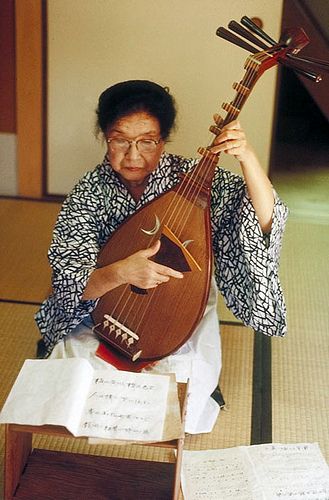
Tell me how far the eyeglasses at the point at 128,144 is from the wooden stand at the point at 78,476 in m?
0.73

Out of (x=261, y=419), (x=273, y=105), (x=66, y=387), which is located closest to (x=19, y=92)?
(x=273, y=105)

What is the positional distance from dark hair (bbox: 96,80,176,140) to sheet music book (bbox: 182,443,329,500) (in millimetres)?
900

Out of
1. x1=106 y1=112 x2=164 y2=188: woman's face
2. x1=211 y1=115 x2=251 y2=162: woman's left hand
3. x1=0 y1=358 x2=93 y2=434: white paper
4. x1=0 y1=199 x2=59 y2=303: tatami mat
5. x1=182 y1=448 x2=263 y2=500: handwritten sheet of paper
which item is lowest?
x1=0 y1=199 x2=59 y2=303: tatami mat

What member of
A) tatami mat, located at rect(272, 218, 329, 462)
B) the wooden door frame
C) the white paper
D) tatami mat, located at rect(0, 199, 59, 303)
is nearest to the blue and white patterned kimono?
tatami mat, located at rect(272, 218, 329, 462)

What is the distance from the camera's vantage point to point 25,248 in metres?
3.48

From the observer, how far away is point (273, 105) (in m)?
3.83

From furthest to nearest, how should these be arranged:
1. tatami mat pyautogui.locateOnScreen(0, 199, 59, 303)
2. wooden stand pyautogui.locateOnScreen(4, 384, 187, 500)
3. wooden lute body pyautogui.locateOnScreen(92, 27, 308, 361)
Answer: tatami mat pyautogui.locateOnScreen(0, 199, 59, 303), wooden lute body pyautogui.locateOnScreen(92, 27, 308, 361), wooden stand pyautogui.locateOnScreen(4, 384, 187, 500)

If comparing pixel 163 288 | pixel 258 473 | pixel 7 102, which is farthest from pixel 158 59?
pixel 258 473

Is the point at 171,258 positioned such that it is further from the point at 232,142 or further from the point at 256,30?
the point at 256,30

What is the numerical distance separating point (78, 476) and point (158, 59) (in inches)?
92.9

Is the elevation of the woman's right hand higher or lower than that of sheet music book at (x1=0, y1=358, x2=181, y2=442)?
higher

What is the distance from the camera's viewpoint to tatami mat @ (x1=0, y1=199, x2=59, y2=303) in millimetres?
3109

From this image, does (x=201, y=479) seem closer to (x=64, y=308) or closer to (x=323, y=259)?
(x=64, y=308)

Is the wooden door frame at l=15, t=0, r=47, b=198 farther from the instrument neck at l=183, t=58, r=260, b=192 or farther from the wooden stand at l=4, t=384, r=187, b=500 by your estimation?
the wooden stand at l=4, t=384, r=187, b=500
